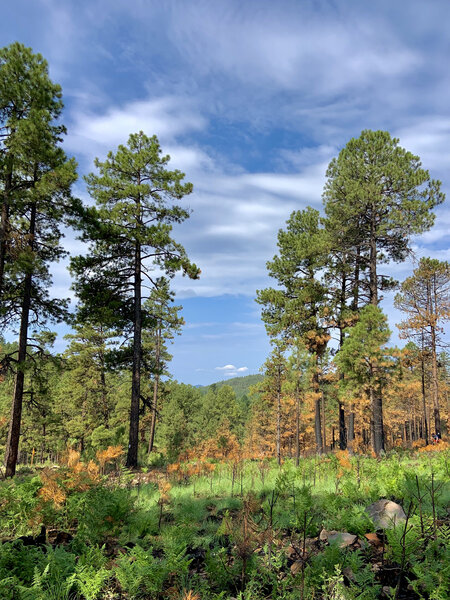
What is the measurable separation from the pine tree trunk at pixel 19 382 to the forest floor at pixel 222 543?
6077 millimetres

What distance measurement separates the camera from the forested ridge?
10.0 ft

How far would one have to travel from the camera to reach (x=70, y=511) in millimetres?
4836

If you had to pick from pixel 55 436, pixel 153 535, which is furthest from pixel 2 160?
pixel 55 436

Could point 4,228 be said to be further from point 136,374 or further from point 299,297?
point 299,297

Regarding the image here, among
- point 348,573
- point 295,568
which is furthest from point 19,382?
point 348,573

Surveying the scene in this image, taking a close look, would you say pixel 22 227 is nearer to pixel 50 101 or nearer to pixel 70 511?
pixel 50 101

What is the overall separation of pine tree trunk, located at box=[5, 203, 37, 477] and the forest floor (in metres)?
6.08

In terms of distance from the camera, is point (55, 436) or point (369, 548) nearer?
point (369, 548)

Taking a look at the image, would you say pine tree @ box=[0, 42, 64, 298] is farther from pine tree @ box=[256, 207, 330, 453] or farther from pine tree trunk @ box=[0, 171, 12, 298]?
pine tree @ box=[256, 207, 330, 453]

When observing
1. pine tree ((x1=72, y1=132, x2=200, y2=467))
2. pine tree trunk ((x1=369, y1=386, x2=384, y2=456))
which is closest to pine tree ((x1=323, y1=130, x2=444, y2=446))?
pine tree trunk ((x1=369, y1=386, x2=384, y2=456))

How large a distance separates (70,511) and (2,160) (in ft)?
35.9

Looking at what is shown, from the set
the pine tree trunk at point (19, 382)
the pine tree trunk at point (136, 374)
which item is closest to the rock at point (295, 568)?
the pine tree trunk at point (19, 382)

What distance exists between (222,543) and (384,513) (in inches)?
78.3

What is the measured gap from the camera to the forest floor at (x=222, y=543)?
A: 2770 mm
